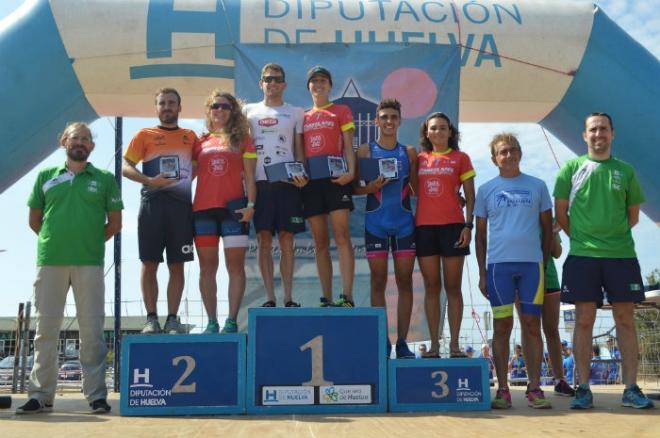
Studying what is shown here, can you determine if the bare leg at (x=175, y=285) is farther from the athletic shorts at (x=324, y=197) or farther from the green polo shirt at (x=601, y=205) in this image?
the green polo shirt at (x=601, y=205)

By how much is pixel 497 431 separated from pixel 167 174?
242 centimetres

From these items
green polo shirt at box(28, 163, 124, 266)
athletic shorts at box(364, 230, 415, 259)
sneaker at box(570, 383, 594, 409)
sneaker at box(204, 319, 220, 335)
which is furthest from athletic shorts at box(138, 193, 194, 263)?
sneaker at box(570, 383, 594, 409)

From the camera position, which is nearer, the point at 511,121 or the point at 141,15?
the point at 141,15

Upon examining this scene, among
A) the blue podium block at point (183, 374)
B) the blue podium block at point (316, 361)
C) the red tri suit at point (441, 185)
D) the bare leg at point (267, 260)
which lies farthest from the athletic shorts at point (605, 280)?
the blue podium block at point (183, 374)

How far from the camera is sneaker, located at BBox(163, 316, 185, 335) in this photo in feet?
13.3

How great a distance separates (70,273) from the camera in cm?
395

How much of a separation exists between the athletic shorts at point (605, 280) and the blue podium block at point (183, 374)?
6.03 ft

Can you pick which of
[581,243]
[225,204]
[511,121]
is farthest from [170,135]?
[511,121]

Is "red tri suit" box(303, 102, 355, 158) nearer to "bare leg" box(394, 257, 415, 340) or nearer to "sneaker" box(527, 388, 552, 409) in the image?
"bare leg" box(394, 257, 415, 340)

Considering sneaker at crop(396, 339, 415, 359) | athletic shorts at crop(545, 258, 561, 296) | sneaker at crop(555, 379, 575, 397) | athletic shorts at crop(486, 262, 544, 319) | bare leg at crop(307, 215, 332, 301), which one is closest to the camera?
athletic shorts at crop(486, 262, 544, 319)

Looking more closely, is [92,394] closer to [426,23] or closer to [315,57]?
[315,57]

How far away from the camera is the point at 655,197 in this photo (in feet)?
19.4

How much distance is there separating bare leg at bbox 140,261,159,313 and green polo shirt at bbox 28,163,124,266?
28 centimetres

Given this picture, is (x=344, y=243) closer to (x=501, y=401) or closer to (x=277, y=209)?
(x=277, y=209)
